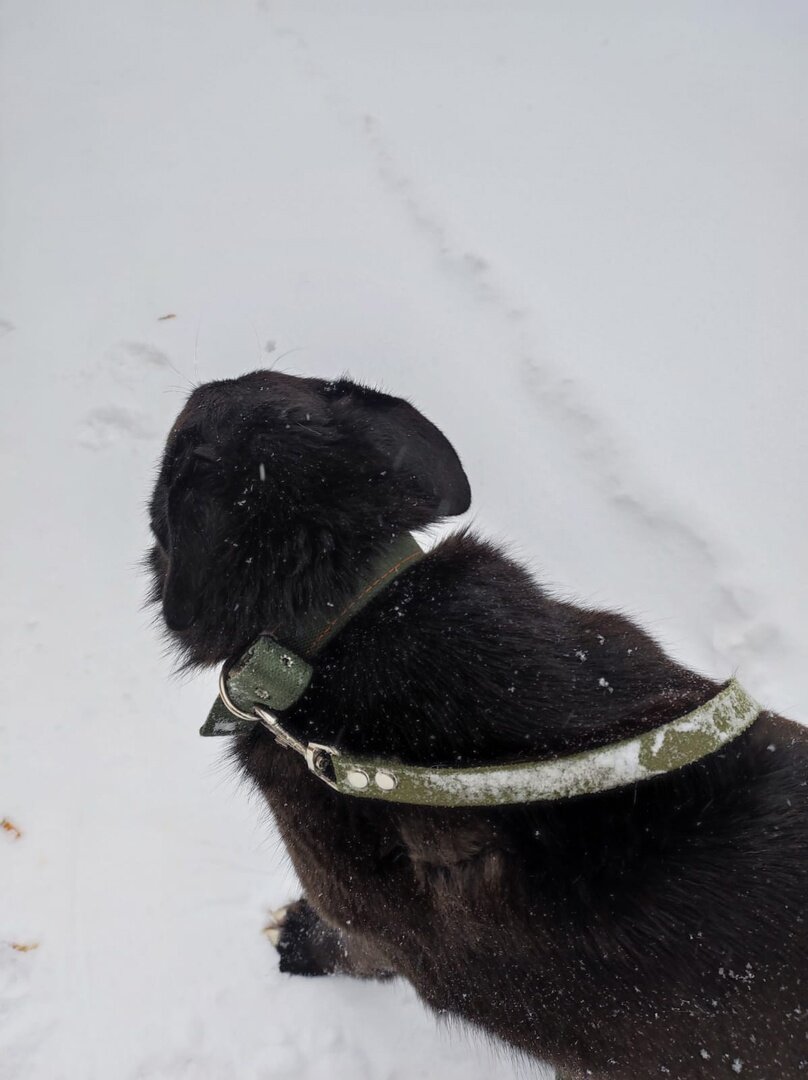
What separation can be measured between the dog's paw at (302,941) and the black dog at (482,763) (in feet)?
2.94

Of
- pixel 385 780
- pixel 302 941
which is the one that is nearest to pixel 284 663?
pixel 385 780

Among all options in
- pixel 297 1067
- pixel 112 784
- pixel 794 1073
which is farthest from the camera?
pixel 112 784

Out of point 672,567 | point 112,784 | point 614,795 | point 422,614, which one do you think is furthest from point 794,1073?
point 112,784

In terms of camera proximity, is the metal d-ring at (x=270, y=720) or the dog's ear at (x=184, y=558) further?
the dog's ear at (x=184, y=558)

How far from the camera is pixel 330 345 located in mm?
3623

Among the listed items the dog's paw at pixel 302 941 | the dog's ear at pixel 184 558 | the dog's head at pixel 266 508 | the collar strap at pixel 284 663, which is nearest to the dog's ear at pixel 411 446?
the dog's head at pixel 266 508

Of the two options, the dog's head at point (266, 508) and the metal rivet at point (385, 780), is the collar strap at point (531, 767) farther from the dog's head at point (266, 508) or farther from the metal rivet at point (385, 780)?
the dog's head at point (266, 508)

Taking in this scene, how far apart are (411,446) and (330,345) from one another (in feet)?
6.19

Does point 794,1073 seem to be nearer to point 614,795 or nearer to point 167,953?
point 614,795

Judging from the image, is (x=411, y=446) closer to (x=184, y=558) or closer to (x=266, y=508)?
(x=266, y=508)

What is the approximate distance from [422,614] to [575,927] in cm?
68

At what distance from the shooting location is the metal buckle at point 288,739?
1.52 metres

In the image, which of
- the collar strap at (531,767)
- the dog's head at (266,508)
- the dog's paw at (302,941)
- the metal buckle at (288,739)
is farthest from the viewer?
the dog's paw at (302,941)

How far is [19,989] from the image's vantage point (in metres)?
2.59
